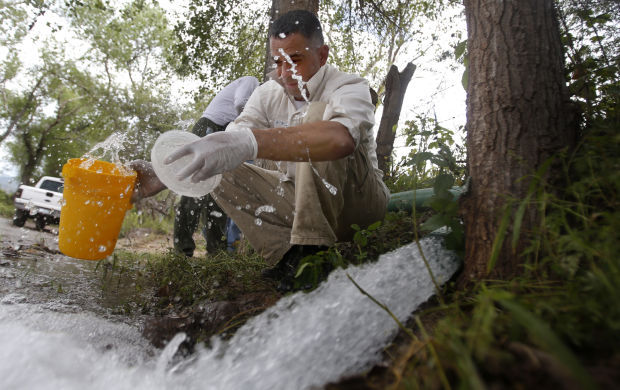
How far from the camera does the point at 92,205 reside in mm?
2057

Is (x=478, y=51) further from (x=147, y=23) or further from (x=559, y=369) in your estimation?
(x=147, y=23)

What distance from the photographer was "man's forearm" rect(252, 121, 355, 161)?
178 cm

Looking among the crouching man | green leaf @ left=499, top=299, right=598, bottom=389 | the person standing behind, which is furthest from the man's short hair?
green leaf @ left=499, top=299, right=598, bottom=389

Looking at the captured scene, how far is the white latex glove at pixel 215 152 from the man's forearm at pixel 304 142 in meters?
0.06

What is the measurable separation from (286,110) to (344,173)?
77 centimetres

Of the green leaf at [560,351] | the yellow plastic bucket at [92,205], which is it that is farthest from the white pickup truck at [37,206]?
the green leaf at [560,351]

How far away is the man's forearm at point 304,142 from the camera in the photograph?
1777mm

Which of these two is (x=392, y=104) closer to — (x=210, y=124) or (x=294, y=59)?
(x=210, y=124)

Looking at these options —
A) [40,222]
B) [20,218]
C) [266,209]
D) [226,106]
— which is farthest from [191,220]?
[20,218]

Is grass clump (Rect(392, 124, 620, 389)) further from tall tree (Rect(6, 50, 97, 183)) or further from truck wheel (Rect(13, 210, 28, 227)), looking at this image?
tall tree (Rect(6, 50, 97, 183))

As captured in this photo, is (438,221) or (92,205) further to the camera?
(92,205)

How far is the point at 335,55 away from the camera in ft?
29.5

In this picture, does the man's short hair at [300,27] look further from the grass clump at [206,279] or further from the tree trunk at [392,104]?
the tree trunk at [392,104]

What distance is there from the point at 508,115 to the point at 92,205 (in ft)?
6.41
